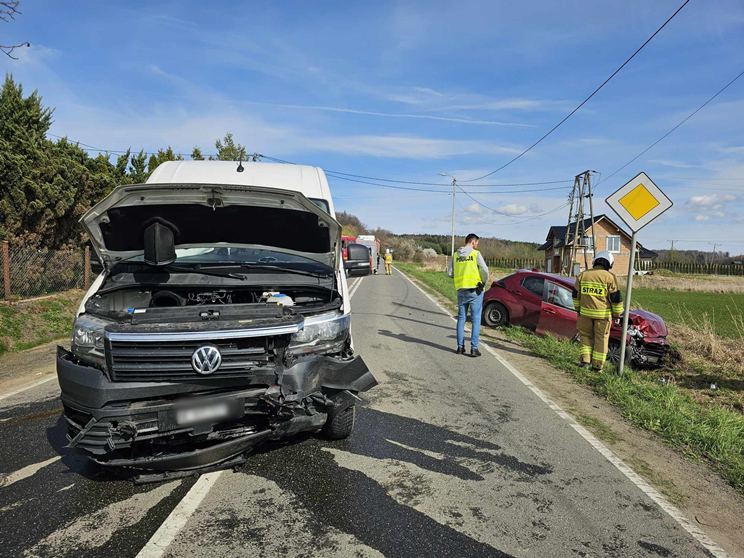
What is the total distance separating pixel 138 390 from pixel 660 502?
3670 mm

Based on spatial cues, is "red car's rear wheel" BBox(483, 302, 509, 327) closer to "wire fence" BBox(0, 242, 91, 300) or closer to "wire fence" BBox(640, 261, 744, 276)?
"wire fence" BBox(0, 242, 91, 300)

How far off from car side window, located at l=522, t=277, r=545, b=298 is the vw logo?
8680 millimetres

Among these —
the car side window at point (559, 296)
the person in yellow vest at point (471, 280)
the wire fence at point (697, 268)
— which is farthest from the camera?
the wire fence at point (697, 268)

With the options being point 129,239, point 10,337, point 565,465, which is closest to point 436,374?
point 565,465

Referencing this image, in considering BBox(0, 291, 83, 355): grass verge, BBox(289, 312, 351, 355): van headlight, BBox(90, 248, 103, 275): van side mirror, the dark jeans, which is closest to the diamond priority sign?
the dark jeans

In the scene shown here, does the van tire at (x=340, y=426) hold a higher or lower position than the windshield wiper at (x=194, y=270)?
lower

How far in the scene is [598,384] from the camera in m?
7.08

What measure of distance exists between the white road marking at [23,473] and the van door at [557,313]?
868 cm

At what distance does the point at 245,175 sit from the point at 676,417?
5491mm

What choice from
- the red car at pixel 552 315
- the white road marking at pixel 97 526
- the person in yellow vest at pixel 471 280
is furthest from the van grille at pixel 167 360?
the red car at pixel 552 315

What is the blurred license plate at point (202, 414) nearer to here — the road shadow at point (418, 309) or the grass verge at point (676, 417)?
the grass verge at point (676, 417)

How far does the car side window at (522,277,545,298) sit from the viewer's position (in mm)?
10836

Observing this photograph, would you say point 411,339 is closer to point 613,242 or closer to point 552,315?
point 552,315

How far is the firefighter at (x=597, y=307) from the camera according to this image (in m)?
7.54
